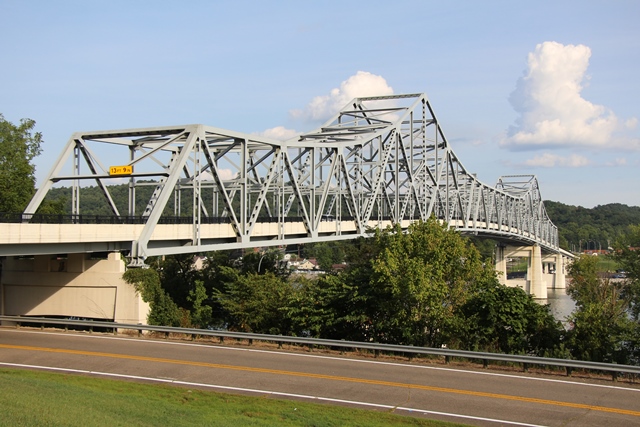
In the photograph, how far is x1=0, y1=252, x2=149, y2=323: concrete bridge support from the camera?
92.9ft

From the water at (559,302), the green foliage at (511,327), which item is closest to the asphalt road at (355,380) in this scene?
the green foliage at (511,327)

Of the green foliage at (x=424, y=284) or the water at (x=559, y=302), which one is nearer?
the green foliage at (x=424, y=284)

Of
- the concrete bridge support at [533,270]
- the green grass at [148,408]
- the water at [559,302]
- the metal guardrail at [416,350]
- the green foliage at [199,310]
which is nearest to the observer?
the green grass at [148,408]

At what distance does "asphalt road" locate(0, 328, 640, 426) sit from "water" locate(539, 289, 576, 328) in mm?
53141

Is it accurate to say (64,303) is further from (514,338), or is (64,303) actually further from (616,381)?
(616,381)

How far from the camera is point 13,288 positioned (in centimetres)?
3009

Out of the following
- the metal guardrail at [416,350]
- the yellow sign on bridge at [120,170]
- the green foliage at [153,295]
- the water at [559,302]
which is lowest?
the water at [559,302]

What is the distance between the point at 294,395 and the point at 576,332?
43.0 feet

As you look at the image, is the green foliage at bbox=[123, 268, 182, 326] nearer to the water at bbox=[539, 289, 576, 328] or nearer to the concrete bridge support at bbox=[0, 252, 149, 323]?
the concrete bridge support at bbox=[0, 252, 149, 323]

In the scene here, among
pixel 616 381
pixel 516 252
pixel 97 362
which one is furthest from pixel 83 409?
pixel 516 252

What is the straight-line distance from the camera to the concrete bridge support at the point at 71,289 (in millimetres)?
28312

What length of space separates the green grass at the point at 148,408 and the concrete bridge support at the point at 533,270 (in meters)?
85.6

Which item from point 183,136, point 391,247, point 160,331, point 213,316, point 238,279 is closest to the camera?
point 160,331

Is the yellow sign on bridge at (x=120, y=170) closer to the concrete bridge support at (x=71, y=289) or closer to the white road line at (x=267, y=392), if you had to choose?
the concrete bridge support at (x=71, y=289)
